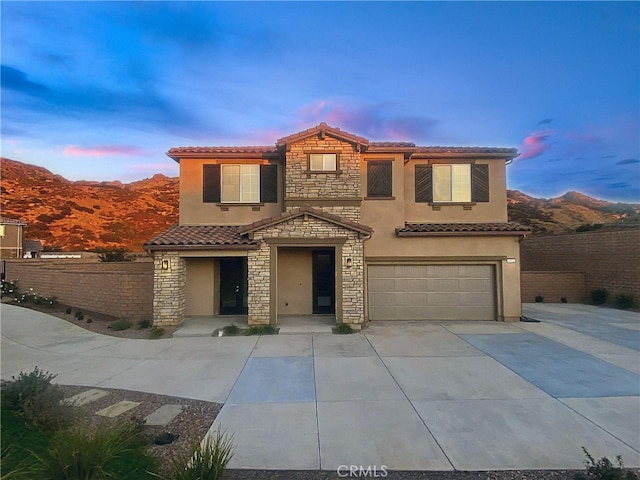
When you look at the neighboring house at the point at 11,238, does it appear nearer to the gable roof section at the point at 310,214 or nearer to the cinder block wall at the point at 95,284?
the cinder block wall at the point at 95,284

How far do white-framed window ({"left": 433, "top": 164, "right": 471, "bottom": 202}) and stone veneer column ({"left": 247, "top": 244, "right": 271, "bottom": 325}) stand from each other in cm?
716

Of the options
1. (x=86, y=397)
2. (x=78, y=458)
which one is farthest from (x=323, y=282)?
(x=78, y=458)

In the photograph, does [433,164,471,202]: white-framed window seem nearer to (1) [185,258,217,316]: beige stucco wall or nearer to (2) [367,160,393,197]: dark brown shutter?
(2) [367,160,393,197]: dark brown shutter

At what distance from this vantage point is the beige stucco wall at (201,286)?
13.7 meters

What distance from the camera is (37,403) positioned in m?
5.13

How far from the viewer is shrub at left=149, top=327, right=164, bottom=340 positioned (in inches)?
432

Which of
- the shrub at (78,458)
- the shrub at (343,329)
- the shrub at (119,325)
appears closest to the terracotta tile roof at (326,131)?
the shrub at (343,329)

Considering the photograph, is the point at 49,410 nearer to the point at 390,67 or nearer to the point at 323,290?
the point at 323,290

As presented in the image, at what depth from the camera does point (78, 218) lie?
4078 centimetres

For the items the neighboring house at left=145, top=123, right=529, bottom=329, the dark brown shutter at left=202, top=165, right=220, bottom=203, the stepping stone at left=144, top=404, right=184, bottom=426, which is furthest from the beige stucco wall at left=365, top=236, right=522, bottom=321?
the stepping stone at left=144, top=404, right=184, bottom=426

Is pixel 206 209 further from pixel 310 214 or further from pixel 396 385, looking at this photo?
pixel 396 385

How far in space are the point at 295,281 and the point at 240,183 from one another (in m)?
4.45

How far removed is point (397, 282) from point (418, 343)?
3.62m

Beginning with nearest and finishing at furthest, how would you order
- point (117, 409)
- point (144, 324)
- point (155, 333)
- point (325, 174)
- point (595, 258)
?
1. point (117, 409)
2. point (155, 333)
3. point (144, 324)
4. point (325, 174)
5. point (595, 258)
